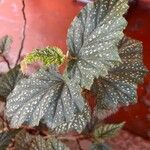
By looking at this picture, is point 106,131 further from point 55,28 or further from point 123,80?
point 55,28

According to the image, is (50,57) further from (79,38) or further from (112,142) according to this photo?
(112,142)

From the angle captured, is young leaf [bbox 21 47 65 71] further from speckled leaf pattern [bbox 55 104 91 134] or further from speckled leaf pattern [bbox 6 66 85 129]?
speckled leaf pattern [bbox 55 104 91 134]

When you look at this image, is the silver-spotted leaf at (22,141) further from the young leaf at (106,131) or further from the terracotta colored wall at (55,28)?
the terracotta colored wall at (55,28)

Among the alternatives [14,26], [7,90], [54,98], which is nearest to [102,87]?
[54,98]

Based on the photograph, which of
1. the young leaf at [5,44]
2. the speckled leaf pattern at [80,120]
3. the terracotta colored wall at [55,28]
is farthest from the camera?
the terracotta colored wall at [55,28]

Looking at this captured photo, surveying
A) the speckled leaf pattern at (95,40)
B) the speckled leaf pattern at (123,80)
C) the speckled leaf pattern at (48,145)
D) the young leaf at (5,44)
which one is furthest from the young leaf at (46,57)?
the young leaf at (5,44)
